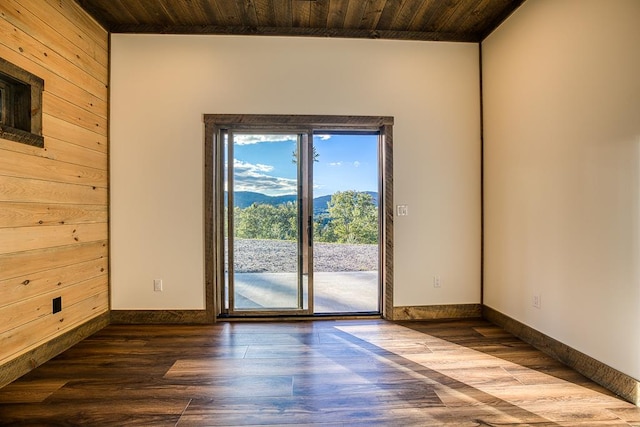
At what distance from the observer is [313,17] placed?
3027mm

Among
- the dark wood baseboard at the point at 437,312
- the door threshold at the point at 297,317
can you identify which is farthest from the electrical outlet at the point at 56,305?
the dark wood baseboard at the point at 437,312

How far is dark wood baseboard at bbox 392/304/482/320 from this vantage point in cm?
327

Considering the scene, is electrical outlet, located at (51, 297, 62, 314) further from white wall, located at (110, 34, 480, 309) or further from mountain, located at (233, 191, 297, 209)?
mountain, located at (233, 191, 297, 209)

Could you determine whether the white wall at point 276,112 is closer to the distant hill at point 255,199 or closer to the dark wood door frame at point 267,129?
the dark wood door frame at point 267,129

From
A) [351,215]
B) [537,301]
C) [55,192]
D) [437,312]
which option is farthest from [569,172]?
[55,192]

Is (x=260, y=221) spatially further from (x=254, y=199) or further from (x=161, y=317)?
(x=161, y=317)

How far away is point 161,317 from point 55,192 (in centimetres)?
149

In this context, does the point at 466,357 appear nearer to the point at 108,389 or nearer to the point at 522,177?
the point at 522,177

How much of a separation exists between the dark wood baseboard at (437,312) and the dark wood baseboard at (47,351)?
9.53 ft

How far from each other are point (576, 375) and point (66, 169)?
422 cm

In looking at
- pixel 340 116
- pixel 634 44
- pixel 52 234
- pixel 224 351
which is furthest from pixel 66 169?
pixel 634 44

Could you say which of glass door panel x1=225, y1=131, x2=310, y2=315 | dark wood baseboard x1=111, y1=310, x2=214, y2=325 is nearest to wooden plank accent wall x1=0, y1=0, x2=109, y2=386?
dark wood baseboard x1=111, y1=310, x2=214, y2=325

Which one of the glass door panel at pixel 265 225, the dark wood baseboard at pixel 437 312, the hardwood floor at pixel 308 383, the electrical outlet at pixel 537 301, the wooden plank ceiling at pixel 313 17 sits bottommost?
the hardwood floor at pixel 308 383

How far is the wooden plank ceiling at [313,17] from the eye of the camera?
9.23ft
